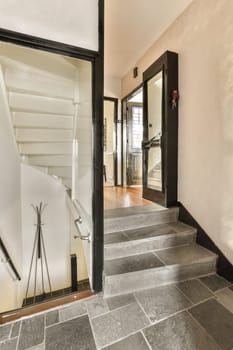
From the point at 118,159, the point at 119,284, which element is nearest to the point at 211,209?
the point at 119,284

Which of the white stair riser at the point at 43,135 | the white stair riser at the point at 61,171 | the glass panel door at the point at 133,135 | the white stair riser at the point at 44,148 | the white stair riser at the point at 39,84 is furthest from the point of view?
the glass panel door at the point at 133,135

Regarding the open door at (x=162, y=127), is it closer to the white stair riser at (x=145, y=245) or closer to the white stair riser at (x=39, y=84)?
the white stair riser at (x=145, y=245)

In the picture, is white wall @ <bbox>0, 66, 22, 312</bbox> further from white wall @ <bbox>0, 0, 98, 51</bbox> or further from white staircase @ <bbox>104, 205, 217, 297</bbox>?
white staircase @ <bbox>104, 205, 217, 297</bbox>

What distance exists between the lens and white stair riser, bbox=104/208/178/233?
81.9 inches

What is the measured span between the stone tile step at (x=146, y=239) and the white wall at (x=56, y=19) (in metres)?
1.71

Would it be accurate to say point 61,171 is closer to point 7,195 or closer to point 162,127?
point 7,195

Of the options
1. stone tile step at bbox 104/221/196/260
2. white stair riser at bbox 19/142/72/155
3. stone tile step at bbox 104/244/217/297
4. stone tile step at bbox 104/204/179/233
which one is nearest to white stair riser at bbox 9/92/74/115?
white stair riser at bbox 19/142/72/155

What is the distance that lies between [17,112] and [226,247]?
9.15 feet

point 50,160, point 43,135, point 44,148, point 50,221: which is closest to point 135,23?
point 43,135

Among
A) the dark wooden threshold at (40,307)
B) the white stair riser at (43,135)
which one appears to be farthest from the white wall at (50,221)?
the dark wooden threshold at (40,307)

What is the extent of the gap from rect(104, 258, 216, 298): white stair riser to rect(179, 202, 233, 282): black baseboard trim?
0.24 ft

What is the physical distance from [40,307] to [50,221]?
2.25 m

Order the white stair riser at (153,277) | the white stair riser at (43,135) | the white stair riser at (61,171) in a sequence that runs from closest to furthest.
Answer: the white stair riser at (153,277), the white stair riser at (43,135), the white stair riser at (61,171)

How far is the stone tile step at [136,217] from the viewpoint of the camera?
209cm
